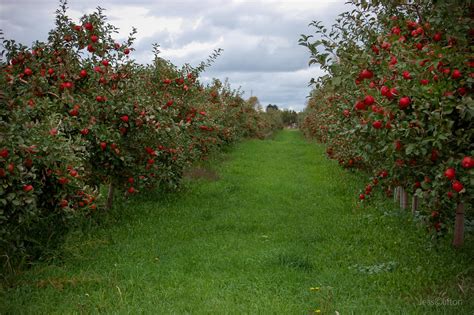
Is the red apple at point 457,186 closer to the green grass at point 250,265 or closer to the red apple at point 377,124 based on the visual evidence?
the red apple at point 377,124

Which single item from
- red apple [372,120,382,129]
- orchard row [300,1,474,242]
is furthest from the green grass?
red apple [372,120,382,129]

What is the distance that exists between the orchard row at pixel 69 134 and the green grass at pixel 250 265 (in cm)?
63

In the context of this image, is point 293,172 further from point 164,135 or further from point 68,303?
point 68,303

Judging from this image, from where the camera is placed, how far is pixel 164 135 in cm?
859

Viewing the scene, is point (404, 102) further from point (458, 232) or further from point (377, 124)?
point (458, 232)

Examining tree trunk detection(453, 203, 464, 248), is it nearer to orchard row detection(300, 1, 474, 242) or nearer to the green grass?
the green grass

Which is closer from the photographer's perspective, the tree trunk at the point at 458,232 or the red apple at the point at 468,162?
the red apple at the point at 468,162

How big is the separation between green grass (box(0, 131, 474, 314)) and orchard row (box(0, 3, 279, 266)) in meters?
0.63

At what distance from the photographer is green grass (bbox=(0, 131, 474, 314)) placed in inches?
206

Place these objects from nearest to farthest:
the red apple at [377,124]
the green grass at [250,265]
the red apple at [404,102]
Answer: the red apple at [404,102]
the red apple at [377,124]
the green grass at [250,265]

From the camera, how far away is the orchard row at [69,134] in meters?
5.16

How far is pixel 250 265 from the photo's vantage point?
21.7 ft

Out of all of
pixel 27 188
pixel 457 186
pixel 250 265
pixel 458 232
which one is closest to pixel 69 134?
pixel 27 188

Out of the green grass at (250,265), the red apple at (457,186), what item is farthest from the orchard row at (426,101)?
the green grass at (250,265)
